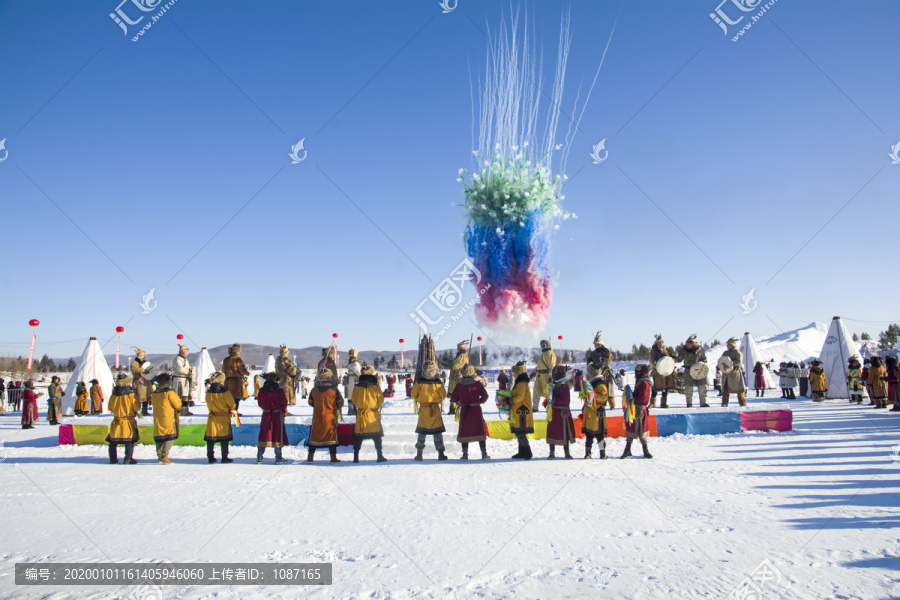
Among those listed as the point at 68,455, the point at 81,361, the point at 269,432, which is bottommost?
the point at 68,455

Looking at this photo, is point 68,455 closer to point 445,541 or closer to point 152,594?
point 152,594

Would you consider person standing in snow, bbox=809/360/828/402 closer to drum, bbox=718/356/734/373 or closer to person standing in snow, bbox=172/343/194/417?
drum, bbox=718/356/734/373

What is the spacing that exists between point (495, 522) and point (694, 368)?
10.4 meters

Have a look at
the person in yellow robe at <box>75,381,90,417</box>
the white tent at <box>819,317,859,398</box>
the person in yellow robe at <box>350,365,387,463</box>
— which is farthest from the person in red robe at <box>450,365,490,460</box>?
A: the white tent at <box>819,317,859,398</box>

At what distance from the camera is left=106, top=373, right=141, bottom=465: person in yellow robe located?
8812mm

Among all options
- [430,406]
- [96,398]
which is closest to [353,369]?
[430,406]

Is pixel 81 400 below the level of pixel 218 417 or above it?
below

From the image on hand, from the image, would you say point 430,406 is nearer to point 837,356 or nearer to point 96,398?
point 96,398

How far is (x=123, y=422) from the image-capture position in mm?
8859

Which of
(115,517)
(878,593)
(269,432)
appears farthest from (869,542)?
(269,432)

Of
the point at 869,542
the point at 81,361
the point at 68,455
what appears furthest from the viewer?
the point at 81,361

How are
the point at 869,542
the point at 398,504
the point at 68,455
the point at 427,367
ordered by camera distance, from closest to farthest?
the point at 869,542 → the point at 398,504 → the point at 427,367 → the point at 68,455

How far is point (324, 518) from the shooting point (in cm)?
531

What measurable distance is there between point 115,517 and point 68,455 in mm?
5969
